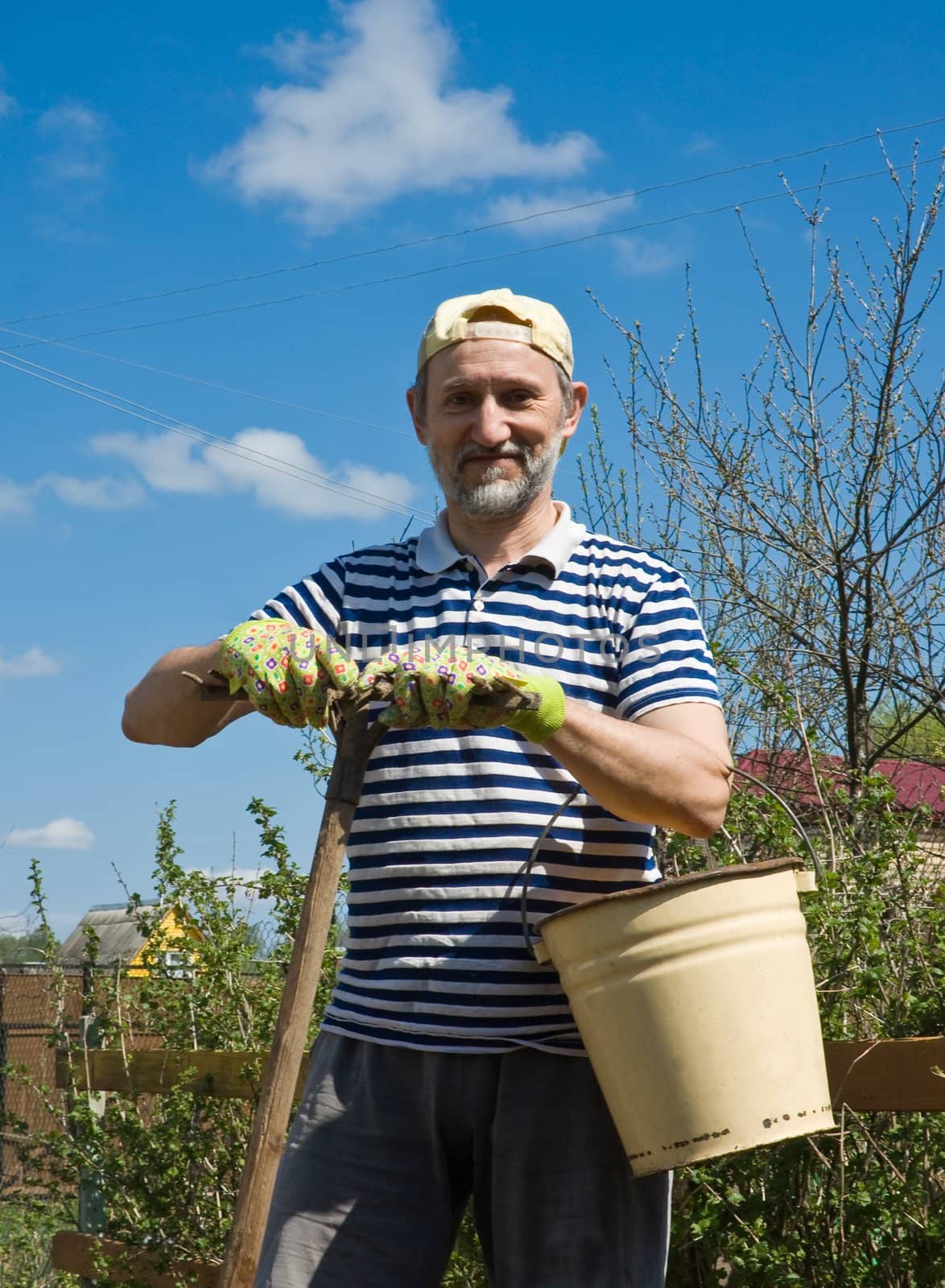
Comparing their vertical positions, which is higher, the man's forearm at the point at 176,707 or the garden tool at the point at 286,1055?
the man's forearm at the point at 176,707

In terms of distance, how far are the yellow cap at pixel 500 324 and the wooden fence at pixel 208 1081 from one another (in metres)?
1.33

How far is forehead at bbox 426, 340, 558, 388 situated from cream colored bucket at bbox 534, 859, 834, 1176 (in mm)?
882

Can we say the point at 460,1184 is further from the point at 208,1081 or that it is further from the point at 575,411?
the point at 208,1081

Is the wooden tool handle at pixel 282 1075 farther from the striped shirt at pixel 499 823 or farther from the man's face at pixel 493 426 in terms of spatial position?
the man's face at pixel 493 426

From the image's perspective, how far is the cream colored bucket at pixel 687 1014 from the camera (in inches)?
70.3

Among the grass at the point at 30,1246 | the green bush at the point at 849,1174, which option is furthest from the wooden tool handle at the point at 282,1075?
the grass at the point at 30,1246

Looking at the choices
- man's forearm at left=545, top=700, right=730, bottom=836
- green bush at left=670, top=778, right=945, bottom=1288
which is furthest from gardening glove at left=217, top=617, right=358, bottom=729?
green bush at left=670, top=778, right=945, bottom=1288

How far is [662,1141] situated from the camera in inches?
70.5

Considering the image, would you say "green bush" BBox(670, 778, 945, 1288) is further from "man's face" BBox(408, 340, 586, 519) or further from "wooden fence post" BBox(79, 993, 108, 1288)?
"wooden fence post" BBox(79, 993, 108, 1288)

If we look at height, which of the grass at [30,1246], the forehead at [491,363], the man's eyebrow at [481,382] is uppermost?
the forehead at [491,363]

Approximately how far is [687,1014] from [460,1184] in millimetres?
470

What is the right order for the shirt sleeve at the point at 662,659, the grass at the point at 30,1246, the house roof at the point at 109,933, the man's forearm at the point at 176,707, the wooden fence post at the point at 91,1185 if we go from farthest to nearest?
the house roof at the point at 109,933 → the grass at the point at 30,1246 → the wooden fence post at the point at 91,1185 → the man's forearm at the point at 176,707 → the shirt sleeve at the point at 662,659

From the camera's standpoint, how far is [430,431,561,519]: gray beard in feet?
7.23

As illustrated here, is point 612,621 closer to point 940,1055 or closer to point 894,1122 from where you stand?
point 940,1055
